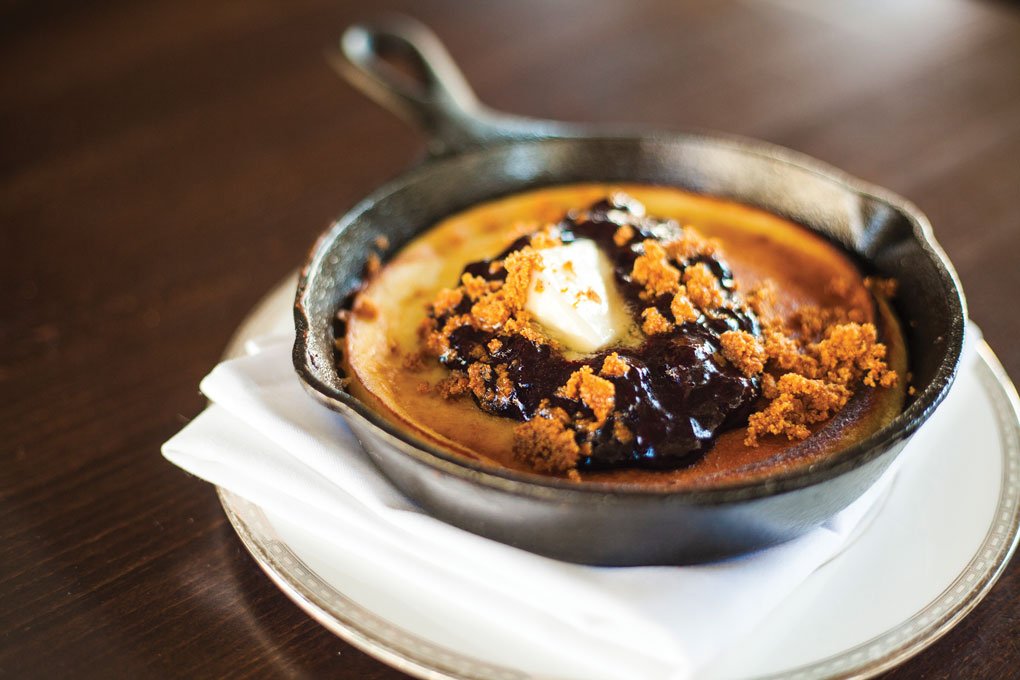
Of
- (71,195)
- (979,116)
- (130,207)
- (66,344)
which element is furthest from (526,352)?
(979,116)

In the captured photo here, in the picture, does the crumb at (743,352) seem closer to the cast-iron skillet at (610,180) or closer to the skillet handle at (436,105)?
the cast-iron skillet at (610,180)

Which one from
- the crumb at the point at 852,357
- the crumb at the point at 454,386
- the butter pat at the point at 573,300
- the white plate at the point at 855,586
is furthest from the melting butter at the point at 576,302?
the white plate at the point at 855,586

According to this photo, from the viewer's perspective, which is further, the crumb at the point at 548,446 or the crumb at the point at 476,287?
the crumb at the point at 476,287

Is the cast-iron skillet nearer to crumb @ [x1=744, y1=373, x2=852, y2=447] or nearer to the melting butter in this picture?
crumb @ [x1=744, y1=373, x2=852, y2=447]

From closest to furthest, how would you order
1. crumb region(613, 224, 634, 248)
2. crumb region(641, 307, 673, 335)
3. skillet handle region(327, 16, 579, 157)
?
crumb region(641, 307, 673, 335)
crumb region(613, 224, 634, 248)
skillet handle region(327, 16, 579, 157)

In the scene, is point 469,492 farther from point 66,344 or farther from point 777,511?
point 66,344

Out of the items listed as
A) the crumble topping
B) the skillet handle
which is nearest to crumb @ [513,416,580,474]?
the crumble topping
